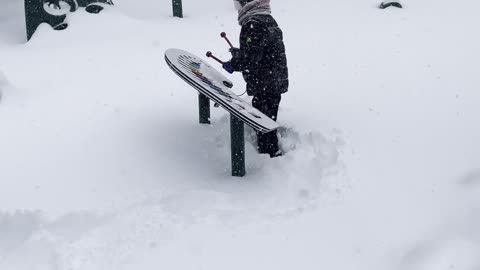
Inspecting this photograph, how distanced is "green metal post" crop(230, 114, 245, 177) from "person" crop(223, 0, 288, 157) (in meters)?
0.35

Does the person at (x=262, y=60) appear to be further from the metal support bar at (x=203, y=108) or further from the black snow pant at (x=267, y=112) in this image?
the metal support bar at (x=203, y=108)

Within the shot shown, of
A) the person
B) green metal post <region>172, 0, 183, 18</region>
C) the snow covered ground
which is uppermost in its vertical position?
the person

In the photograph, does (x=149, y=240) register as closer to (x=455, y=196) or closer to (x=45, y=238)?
(x=45, y=238)

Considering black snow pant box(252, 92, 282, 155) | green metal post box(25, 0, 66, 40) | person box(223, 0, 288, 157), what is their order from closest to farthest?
person box(223, 0, 288, 157), black snow pant box(252, 92, 282, 155), green metal post box(25, 0, 66, 40)

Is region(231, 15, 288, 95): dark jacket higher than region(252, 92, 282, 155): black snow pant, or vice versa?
region(231, 15, 288, 95): dark jacket

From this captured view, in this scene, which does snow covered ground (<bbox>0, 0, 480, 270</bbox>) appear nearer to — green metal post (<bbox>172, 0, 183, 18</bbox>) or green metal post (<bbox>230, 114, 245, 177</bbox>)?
green metal post (<bbox>230, 114, 245, 177</bbox>)

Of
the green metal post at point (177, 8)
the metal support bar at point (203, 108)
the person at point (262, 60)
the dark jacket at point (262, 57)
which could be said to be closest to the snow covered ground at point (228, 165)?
the metal support bar at point (203, 108)

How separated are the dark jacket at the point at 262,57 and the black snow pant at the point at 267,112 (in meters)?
0.06

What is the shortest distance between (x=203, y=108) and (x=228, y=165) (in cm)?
64

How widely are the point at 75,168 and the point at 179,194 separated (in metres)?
0.84

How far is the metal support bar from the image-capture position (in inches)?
204

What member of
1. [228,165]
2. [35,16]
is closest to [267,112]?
[228,165]

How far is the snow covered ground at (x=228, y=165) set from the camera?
3.72 m

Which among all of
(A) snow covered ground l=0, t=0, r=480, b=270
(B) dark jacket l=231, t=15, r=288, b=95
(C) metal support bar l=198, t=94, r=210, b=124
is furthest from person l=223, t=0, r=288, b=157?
(C) metal support bar l=198, t=94, r=210, b=124
